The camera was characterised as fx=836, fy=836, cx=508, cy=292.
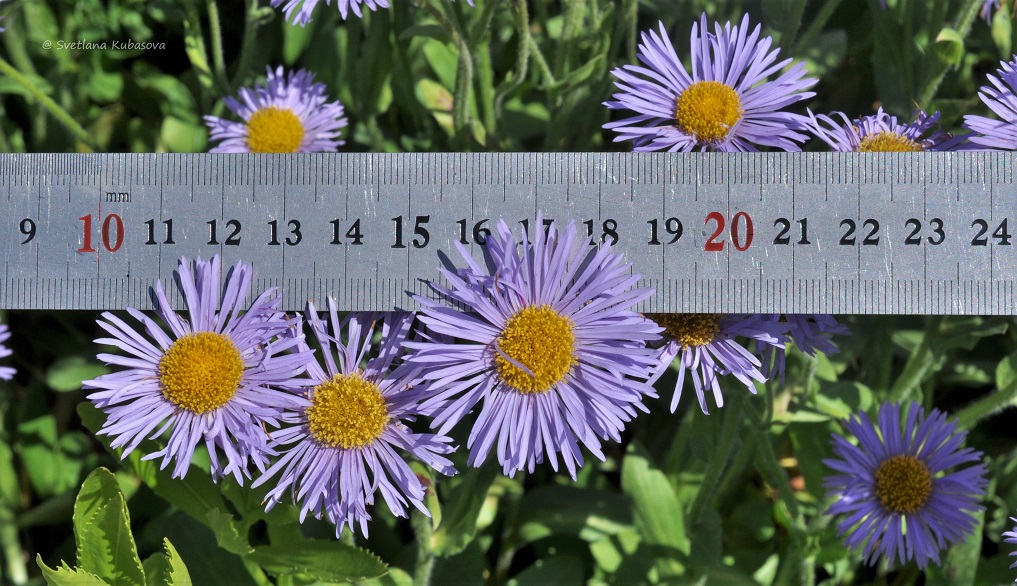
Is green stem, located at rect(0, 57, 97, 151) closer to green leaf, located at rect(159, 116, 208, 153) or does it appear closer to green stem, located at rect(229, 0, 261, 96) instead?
green leaf, located at rect(159, 116, 208, 153)

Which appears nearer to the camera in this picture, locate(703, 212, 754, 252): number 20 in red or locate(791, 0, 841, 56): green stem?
locate(703, 212, 754, 252): number 20 in red

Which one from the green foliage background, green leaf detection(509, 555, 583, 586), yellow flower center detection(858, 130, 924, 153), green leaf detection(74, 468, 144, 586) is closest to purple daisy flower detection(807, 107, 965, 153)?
yellow flower center detection(858, 130, 924, 153)

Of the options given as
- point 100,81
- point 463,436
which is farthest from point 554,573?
point 100,81

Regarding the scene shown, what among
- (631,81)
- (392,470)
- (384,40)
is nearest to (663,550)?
(392,470)

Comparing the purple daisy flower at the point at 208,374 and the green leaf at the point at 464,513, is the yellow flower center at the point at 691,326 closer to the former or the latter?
the green leaf at the point at 464,513

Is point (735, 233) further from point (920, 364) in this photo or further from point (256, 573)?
point (256, 573)

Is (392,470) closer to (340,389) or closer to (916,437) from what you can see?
(340,389)

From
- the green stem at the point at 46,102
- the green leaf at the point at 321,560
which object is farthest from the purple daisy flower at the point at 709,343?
the green stem at the point at 46,102
